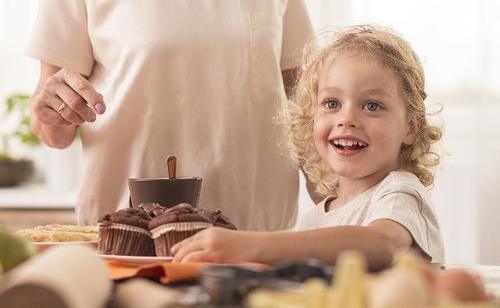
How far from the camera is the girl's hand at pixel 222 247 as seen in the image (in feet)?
4.17

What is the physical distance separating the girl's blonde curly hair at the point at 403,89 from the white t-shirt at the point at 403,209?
20cm

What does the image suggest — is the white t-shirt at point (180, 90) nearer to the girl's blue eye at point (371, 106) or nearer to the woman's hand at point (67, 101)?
the woman's hand at point (67, 101)

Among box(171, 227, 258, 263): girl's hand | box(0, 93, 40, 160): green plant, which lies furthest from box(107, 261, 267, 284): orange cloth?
box(0, 93, 40, 160): green plant

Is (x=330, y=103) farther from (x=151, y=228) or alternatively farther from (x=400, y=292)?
(x=400, y=292)

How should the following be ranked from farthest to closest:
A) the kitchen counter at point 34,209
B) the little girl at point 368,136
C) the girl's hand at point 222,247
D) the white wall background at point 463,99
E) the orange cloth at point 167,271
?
the kitchen counter at point 34,209, the white wall background at point 463,99, the little girl at point 368,136, the girl's hand at point 222,247, the orange cloth at point 167,271

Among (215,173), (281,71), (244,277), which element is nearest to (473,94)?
(281,71)

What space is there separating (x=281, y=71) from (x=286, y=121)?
237mm

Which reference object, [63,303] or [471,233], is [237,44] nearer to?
[63,303]

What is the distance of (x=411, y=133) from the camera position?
78.4 inches

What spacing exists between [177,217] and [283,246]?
256mm

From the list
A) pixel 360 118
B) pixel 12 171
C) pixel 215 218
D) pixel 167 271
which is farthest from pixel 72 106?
pixel 12 171

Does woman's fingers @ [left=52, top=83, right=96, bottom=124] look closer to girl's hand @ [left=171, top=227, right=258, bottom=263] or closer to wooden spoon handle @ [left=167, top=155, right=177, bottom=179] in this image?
wooden spoon handle @ [left=167, top=155, right=177, bottom=179]

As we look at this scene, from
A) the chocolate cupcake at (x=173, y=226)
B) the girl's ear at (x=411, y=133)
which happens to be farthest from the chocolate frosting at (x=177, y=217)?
the girl's ear at (x=411, y=133)

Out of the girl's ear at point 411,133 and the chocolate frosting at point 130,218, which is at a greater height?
the girl's ear at point 411,133
